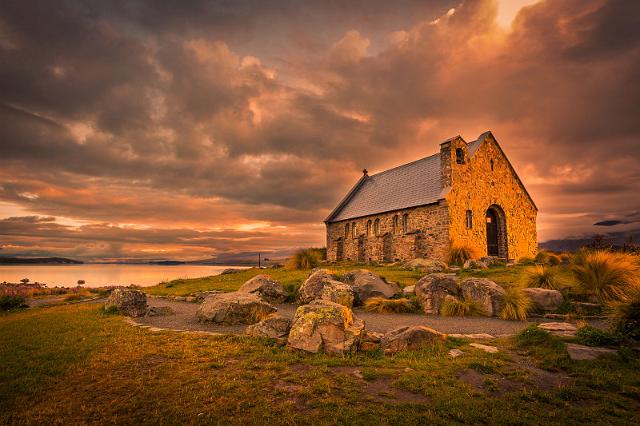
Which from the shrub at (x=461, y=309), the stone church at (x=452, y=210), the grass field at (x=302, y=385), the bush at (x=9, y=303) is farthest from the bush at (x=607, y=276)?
the bush at (x=9, y=303)

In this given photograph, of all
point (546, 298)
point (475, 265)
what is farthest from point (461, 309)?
point (475, 265)

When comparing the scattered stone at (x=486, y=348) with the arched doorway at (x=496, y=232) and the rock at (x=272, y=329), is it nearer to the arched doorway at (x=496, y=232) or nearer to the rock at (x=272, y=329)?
the rock at (x=272, y=329)

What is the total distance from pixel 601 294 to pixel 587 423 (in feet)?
33.5

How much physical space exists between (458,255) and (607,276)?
13085mm

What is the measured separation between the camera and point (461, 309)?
12.6 metres

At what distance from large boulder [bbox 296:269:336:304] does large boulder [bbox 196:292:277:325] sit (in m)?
3.40

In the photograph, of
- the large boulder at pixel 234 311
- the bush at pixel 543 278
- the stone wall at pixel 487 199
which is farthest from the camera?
the stone wall at pixel 487 199

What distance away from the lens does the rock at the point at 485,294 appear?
12289 millimetres

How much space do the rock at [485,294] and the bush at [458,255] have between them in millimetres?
12327

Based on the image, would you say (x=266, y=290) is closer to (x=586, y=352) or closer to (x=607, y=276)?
(x=586, y=352)

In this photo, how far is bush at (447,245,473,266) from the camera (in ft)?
82.3

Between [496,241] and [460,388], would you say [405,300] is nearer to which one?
[460,388]

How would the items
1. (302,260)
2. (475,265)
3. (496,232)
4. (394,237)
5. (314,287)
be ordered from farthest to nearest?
(394,237) → (496,232) → (302,260) → (475,265) → (314,287)

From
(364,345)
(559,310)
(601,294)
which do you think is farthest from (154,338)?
(601,294)
